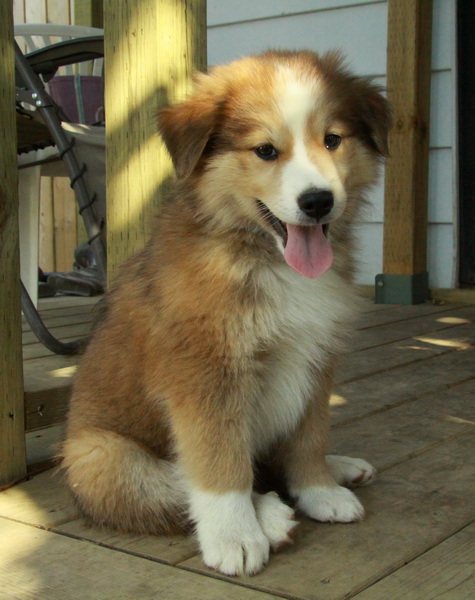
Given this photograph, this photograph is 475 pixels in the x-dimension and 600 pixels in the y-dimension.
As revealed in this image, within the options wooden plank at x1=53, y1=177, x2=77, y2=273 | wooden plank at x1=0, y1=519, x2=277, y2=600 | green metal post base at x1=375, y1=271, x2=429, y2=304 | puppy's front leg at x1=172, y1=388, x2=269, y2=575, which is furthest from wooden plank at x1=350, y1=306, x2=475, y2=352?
wooden plank at x1=53, y1=177, x2=77, y2=273

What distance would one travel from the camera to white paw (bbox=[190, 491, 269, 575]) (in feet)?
6.22

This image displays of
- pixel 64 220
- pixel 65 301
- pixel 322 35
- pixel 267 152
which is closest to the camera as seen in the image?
pixel 267 152

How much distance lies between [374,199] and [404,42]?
1007 mm

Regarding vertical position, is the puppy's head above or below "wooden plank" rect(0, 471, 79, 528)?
above

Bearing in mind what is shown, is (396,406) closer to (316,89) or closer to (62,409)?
(62,409)

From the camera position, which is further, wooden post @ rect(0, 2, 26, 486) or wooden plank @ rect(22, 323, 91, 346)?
wooden plank @ rect(22, 323, 91, 346)

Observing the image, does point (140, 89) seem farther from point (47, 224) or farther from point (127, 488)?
point (47, 224)

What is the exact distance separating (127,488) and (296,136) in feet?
3.19

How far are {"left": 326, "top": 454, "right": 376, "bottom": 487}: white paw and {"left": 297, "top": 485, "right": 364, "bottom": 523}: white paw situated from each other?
0.43 feet

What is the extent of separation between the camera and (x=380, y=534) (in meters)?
2.07

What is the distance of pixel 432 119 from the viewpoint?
544cm

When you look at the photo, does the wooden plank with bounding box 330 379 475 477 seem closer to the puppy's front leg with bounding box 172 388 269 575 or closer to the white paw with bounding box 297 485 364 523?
the white paw with bounding box 297 485 364 523

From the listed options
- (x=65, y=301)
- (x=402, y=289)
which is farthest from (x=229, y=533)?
(x=65, y=301)

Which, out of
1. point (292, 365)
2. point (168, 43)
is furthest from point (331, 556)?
point (168, 43)
